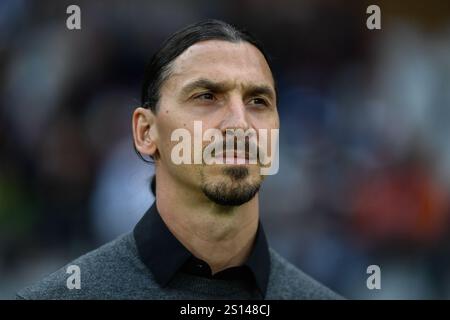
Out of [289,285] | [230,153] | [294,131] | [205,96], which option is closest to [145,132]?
[205,96]

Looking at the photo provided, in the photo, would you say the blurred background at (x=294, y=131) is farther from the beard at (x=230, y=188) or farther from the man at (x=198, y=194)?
the beard at (x=230, y=188)

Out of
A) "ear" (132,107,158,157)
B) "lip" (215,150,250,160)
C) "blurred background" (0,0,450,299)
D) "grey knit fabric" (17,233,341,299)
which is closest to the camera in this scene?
"lip" (215,150,250,160)

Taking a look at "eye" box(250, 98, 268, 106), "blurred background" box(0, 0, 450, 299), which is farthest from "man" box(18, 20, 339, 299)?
"blurred background" box(0, 0, 450, 299)

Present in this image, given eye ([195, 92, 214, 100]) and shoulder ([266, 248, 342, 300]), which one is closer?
eye ([195, 92, 214, 100])

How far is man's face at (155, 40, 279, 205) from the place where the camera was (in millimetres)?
2047

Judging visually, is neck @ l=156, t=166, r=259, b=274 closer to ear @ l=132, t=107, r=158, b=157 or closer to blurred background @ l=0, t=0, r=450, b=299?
ear @ l=132, t=107, r=158, b=157

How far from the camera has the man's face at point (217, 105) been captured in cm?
205

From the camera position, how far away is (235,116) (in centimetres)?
206

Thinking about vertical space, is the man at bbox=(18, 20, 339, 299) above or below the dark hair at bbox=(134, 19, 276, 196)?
below

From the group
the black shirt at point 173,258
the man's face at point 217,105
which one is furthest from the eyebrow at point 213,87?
the black shirt at point 173,258

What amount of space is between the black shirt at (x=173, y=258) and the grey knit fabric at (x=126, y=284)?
23 millimetres

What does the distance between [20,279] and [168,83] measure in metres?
1.57

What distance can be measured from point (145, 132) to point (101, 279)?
1.71 ft

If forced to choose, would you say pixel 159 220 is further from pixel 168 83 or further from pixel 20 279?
pixel 20 279
